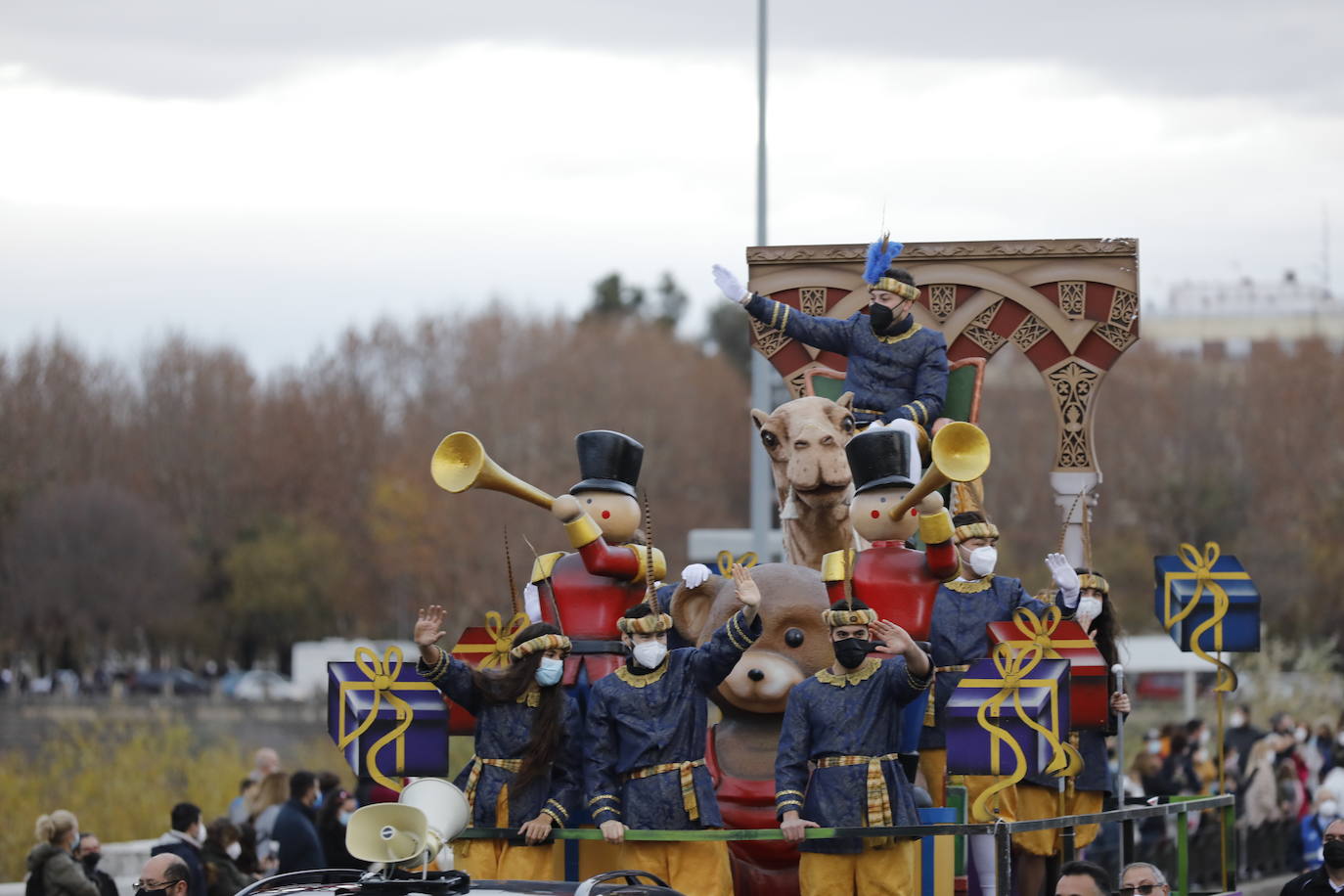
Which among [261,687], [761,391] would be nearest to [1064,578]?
[761,391]

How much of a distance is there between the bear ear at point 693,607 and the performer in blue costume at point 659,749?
94 cm

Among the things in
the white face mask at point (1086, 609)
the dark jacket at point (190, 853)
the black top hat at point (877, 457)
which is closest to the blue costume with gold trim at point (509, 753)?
the black top hat at point (877, 457)

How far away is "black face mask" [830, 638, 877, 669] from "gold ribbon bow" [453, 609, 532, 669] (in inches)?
58.6

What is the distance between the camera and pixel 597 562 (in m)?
10.1

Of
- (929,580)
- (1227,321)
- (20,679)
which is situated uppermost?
(1227,321)

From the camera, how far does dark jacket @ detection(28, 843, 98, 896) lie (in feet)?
37.4

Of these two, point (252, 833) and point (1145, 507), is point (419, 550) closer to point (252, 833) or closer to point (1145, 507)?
point (1145, 507)

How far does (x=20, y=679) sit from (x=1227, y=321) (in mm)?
43874

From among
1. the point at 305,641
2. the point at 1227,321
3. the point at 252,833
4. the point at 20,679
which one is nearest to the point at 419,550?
the point at 305,641

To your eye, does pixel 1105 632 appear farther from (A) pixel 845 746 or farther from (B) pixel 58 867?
(B) pixel 58 867

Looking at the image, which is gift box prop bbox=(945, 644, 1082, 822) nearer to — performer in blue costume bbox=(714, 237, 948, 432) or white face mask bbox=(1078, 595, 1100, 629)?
white face mask bbox=(1078, 595, 1100, 629)

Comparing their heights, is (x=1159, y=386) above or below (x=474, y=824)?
above

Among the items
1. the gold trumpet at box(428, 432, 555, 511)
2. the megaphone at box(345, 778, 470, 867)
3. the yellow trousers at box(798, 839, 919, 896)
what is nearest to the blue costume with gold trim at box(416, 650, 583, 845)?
the gold trumpet at box(428, 432, 555, 511)

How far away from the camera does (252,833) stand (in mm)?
12594
